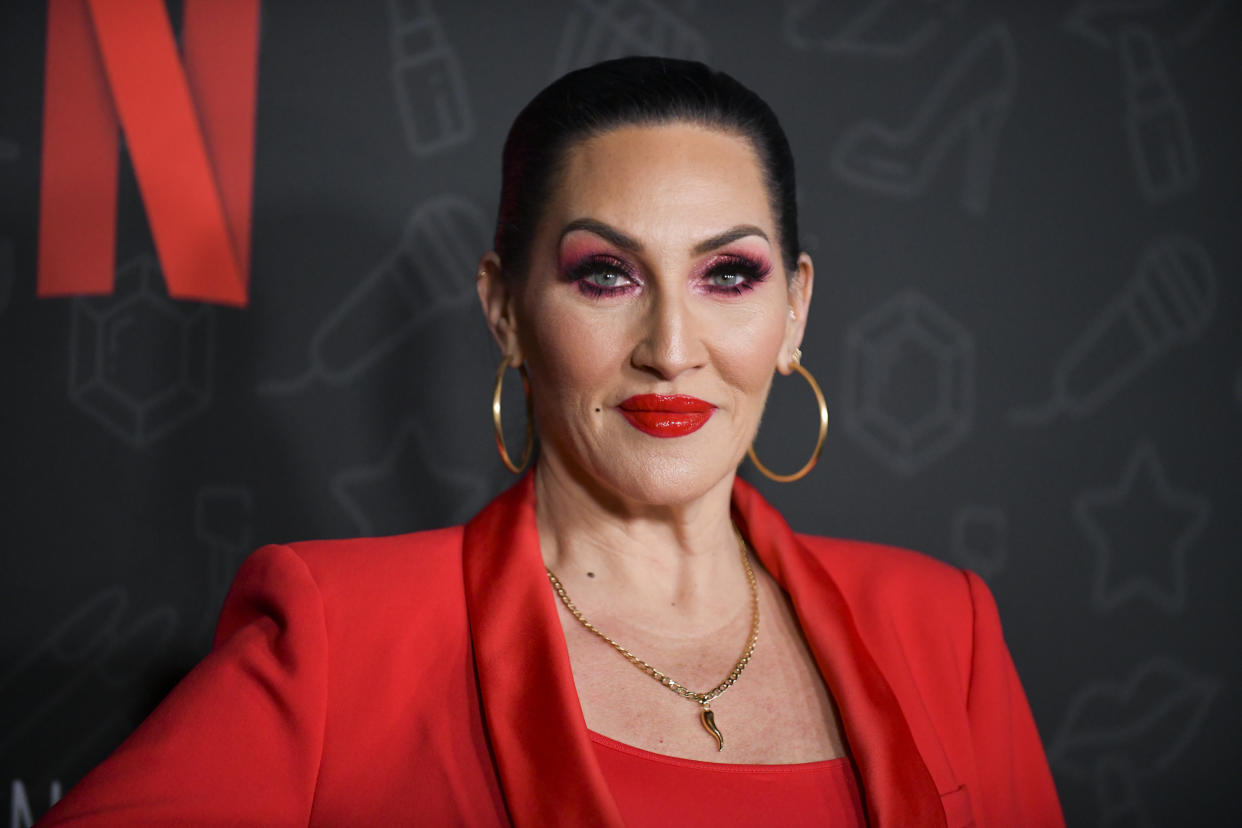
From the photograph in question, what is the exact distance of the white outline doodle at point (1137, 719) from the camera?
2.12 m

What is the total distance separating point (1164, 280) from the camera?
2191 millimetres

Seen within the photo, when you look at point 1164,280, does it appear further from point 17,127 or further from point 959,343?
point 17,127

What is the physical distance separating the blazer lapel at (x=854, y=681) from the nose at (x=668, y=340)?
1.04 ft

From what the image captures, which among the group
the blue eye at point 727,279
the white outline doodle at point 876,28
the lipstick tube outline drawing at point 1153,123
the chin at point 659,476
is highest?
the white outline doodle at point 876,28

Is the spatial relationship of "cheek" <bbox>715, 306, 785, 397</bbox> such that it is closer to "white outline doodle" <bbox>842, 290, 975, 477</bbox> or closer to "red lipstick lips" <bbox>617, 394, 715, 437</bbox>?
"red lipstick lips" <bbox>617, 394, 715, 437</bbox>

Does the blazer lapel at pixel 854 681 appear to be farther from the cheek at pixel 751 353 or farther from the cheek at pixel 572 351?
the cheek at pixel 572 351

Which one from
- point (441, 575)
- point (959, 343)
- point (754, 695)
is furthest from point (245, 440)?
point (959, 343)

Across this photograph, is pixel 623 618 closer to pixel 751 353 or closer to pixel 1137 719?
pixel 751 353

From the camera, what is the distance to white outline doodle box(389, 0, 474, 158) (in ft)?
6.54

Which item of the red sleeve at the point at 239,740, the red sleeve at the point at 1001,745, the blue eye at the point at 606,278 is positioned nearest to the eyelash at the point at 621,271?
the blue eye at the point at 606,278

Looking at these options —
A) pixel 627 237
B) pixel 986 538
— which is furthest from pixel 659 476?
pixel 986 538

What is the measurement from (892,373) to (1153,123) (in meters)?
0.75

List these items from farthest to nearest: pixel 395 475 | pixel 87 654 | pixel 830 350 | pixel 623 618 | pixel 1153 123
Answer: pixel 1153 123 < pixel 830 350 < pixel 395 475 < pixel 87 654 < pixel 623 618

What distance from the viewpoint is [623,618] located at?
1.33 metres
